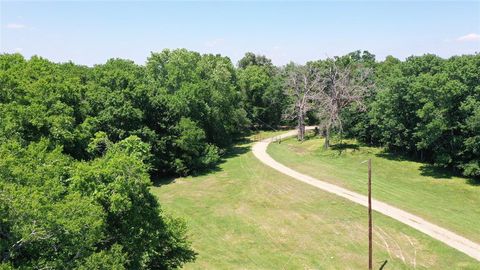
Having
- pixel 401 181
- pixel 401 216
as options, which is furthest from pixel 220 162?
pixel 401 216

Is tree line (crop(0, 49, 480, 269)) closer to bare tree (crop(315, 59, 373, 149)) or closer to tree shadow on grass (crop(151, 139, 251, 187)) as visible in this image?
bare tree (crop(315, 59, 373, 149))

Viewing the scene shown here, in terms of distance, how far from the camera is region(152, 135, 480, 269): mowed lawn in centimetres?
3048

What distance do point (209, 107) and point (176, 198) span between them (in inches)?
883

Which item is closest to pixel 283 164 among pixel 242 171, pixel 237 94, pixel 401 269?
pixel 242 171

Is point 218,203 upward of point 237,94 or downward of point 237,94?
downward

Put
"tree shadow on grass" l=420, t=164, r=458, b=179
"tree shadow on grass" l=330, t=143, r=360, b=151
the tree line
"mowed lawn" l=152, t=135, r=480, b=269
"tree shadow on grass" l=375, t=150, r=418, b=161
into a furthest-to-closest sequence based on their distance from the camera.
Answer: "tree shadow on grass" l=330, t=143, r=360, b=151 → "tree shadow on grass" l=375, t=150, r=418, b=161 → "tree shadow on grass" l=420, t=164, r=458, b=179 → "mowed lawn" l=152, t=135, r=480, b=269 → the tree line

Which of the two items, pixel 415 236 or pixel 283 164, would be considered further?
pixel 283 164

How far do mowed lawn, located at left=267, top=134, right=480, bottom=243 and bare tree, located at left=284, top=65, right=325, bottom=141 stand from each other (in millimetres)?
7607

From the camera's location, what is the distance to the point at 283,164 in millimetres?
59281

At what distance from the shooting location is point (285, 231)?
36.4 m

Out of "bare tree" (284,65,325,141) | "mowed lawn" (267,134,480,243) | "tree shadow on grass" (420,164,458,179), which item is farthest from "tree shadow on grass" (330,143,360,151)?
"tree shadow on grass" (420,164,458,179)

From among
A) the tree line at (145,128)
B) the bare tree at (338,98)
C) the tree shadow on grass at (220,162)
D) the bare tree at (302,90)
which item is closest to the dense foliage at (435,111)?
the tree line at (145,128)

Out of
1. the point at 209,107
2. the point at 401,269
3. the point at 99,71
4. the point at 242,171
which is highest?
the point at 99,71

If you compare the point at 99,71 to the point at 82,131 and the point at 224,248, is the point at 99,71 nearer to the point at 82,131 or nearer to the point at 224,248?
the point at 82,131
